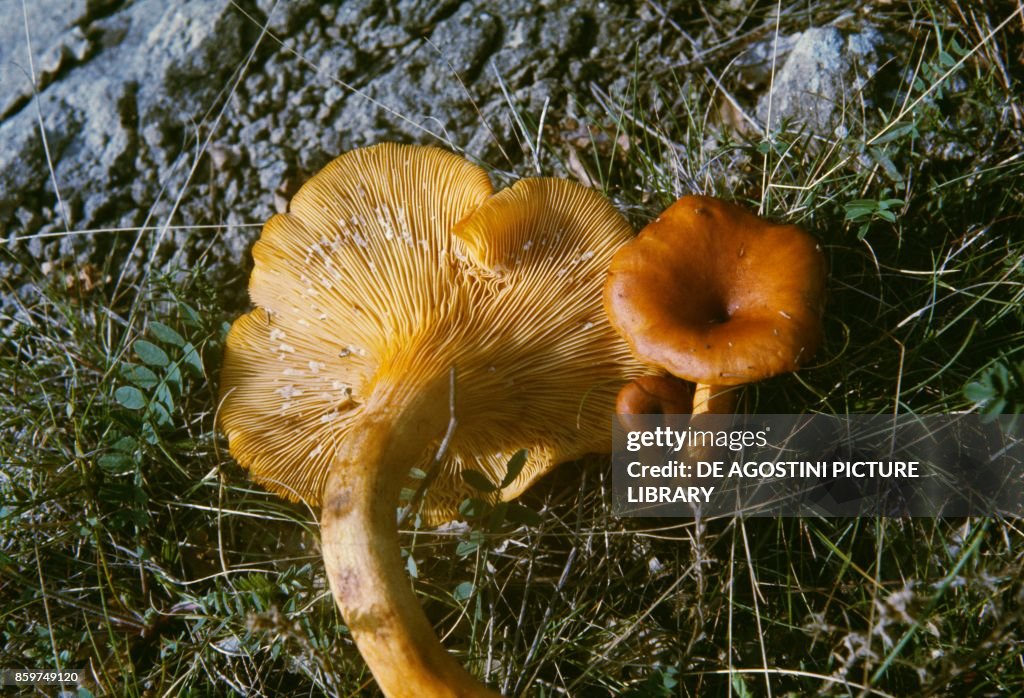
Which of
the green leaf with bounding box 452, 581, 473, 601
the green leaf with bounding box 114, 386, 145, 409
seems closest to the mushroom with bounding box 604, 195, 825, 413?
the green leaf with bounding box 452, 581, 473, 601

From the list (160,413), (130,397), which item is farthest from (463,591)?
(130,397)

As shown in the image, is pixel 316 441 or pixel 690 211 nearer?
pixel 690 211

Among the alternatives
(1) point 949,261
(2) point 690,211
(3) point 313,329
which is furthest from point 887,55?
(3) point 313,329

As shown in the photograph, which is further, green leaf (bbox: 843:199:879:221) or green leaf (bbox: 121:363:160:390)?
green leaf (bbox: 121:363:160:390)

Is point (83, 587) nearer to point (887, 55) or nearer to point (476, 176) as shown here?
point (476, 176)

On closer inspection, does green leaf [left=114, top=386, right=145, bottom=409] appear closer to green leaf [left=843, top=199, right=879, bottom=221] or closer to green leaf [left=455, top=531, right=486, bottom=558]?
green leaf [left=455, top=531, right=486, bottom=558]

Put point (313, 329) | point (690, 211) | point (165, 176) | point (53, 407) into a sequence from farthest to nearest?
point (165, 176), point (53, 407), point (313, 329), point (690, 211)

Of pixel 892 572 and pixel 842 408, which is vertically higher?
pixel 842 408
